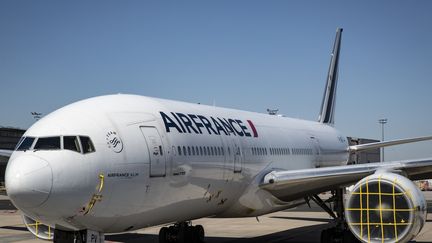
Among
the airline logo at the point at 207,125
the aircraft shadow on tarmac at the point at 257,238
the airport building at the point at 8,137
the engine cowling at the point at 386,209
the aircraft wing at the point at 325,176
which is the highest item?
the airport building at the point at 8,137

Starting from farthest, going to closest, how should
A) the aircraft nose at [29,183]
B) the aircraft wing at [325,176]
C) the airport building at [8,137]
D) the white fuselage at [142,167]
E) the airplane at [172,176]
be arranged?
1. the airport building at [8,137]
2. the aircraft wing at [325,176]
3. the airplane at [172,176]
4. the white fuselage at [142,167]
5. the aircraft nose at [29,183]

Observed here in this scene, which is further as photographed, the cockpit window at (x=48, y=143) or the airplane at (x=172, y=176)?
the cockpit window at (x=48, y=143)

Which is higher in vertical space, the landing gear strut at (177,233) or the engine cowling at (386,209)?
the engine cowling at (386,209)

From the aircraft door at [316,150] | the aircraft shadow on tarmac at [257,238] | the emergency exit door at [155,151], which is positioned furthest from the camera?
the aircraft door at [316,150]

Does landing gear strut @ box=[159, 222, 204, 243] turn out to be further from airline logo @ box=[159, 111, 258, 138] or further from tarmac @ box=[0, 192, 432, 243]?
airline logo @ box=[159, 111, 258, 138]

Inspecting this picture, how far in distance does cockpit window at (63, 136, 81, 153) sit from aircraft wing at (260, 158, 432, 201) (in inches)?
263

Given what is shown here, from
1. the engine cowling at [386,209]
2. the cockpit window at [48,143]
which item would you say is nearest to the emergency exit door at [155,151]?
the cockpit window at [48,143]

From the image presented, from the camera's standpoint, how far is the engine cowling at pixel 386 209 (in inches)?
468

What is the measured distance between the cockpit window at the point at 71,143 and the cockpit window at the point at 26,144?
0.55 m

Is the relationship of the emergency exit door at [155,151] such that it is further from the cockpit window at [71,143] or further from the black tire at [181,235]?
the black tire at [181,235]

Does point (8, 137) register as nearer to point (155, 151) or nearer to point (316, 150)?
point (316, 150)

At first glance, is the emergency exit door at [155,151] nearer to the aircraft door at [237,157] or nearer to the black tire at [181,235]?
the aircraft door at [237,157]

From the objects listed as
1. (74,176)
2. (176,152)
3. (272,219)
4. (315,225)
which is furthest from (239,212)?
(272,219)

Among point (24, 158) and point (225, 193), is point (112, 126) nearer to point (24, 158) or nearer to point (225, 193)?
point (24, 158)
